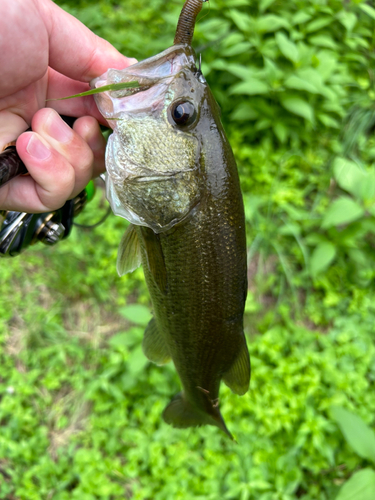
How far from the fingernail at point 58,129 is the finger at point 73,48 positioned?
222 millimetres

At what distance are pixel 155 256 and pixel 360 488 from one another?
1784mm

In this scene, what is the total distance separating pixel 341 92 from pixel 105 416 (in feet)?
10.3

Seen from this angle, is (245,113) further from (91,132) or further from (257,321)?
(91,132)

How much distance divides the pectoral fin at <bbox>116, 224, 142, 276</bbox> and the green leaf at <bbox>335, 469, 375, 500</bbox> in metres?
1.72

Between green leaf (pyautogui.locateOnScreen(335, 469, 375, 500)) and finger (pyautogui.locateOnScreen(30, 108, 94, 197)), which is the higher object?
finger (pyautogui.locateOnScreen(30, 108, 94, 197))

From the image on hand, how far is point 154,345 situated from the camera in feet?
4.91

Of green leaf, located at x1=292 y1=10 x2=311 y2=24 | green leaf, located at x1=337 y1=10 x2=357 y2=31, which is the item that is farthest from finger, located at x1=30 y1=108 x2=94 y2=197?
green leaf, located at x1=337 y1=10 x2=357 y2=31

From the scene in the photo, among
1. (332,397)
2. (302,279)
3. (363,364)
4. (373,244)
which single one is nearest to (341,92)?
(373,244)

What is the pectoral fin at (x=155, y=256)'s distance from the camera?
117 centimetres

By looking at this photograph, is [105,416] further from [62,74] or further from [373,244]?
[373,244]

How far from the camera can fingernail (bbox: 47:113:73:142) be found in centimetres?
123

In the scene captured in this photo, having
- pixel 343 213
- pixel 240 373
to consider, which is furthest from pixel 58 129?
pixel 343 213

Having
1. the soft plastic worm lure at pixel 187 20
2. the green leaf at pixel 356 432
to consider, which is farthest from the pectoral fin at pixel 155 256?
the green leaf at pixel 356 432

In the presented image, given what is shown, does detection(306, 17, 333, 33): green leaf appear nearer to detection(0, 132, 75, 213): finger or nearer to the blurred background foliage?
the blurred background foliage
